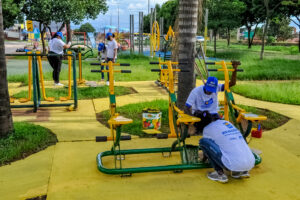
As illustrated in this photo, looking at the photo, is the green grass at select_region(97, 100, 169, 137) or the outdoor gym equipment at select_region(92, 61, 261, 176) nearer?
the outdoor gym equipment at select_region(92, 61, 261, 176)

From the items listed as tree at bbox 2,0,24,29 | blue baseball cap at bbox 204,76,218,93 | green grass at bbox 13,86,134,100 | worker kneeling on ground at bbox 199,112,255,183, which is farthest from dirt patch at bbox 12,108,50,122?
tree at bbox 2,0,24,29

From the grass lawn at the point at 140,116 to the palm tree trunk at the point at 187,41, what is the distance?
3.15 feet

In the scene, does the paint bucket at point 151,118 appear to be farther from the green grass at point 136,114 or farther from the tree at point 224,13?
the tree at point 224,13

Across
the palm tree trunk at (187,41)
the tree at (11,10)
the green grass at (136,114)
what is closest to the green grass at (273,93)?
the green grass at (136,114)

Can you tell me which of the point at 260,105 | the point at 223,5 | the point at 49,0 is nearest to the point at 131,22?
the point at 49,0

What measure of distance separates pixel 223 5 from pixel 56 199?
2686 cm

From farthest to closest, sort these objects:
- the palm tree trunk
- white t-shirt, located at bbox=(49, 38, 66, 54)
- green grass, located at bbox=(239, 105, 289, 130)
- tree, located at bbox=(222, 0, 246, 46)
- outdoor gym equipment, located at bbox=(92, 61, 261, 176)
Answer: tree, located at bbox=(222, 0, 246, 46), white t-shirt, located at bbox=(49, 38, 66, 54), green grass, located at bbox=(239, 105, 289, 130), the palm tree trunk, outdoor gym equipment, located at bbox=(92, 61, 261, 176)

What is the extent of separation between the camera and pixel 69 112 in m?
7.43

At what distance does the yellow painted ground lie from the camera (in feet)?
12.0

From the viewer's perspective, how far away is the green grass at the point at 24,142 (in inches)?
184

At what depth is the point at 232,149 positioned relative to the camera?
148 inches

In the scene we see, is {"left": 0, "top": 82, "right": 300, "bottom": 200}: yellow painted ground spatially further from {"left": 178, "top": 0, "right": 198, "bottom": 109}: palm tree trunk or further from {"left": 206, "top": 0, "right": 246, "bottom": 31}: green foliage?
{"left": 206, "top": 0, "right": 246, "bottom": 31}: green foliage

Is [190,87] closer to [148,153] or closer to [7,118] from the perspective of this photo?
[148,153]

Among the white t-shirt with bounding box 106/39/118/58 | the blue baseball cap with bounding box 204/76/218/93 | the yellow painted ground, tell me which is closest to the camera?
the yellow painted ground
